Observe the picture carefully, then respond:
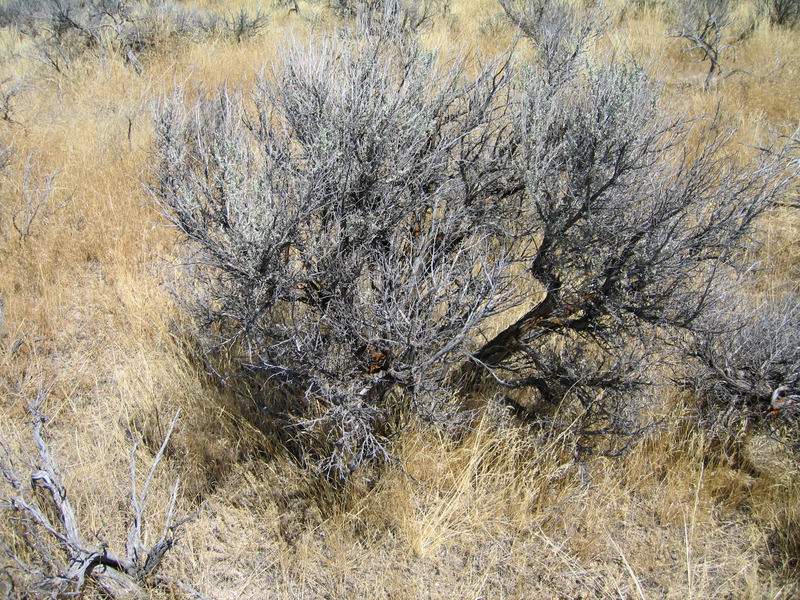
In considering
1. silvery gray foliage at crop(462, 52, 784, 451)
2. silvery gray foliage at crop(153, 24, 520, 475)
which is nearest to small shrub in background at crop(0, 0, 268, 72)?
silvery gray foliage at crop(153, 24, 520, 475)

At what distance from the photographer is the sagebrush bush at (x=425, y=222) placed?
2549 mm

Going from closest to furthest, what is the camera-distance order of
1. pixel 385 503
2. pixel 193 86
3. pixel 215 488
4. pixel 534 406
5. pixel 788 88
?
pixel 385 503 < pixel 215 488 < pixel 534 406 < pixel 788 88 < pixel 193 86

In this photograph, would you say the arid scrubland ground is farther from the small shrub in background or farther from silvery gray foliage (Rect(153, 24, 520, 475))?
the small shrub in background

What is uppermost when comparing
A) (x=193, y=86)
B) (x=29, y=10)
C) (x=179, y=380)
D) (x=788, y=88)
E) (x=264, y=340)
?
(x=29, y=10)

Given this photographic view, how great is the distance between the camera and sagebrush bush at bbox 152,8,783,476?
2.55 metres

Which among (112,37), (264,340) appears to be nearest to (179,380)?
(264,340)

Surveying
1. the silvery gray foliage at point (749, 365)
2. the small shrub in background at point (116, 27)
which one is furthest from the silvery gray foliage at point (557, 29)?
the small shrub in background at point (116, 27)

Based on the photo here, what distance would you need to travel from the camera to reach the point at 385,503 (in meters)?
2.97

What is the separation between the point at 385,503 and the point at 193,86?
690 cm

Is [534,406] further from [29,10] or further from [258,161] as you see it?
[29,10]

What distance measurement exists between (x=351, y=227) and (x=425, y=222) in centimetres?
57

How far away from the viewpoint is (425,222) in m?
3.12

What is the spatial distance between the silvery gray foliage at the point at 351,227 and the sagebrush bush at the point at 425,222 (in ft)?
0.05

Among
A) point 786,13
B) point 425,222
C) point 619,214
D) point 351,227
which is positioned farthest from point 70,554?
point 786,13
